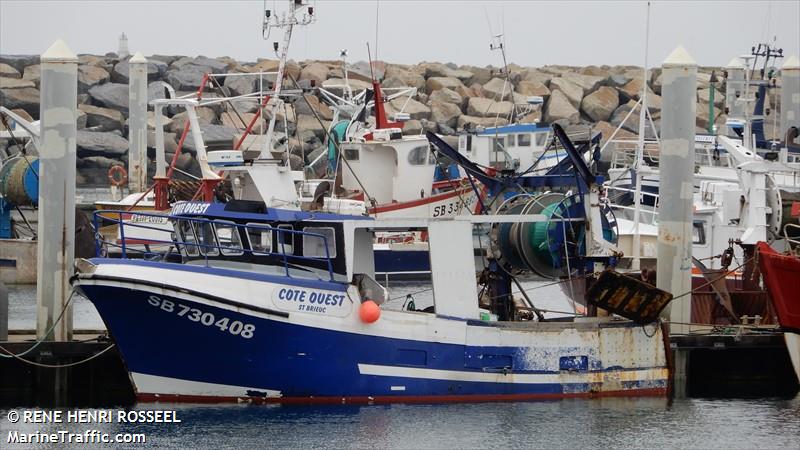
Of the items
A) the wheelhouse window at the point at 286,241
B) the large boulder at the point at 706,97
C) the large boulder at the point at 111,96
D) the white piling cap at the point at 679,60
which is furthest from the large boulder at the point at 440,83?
the wheelhouse window at the point at 286,241

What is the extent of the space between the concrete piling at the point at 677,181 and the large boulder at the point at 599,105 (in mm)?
42634

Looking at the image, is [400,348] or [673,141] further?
[673,141]

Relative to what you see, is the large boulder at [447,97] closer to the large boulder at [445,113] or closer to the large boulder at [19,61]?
the large boulder at [445,113]

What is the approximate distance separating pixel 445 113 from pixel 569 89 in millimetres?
6293

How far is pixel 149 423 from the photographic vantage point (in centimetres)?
2077

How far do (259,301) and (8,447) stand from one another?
3.80 m

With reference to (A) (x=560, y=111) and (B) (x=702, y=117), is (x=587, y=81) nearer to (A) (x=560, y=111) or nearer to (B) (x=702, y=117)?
(B) (x=702, y=117)

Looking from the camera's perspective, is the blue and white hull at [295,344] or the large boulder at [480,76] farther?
the large boulder at [480,76]

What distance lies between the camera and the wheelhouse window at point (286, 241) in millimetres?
21812

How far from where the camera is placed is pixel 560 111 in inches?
2539

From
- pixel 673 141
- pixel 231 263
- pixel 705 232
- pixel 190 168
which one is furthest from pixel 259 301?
pixel 190 168

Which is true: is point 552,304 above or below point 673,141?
below

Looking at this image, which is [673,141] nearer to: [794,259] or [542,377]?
[794,259]

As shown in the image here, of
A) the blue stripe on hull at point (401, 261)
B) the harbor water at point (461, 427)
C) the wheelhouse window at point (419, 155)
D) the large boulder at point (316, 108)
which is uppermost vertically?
the large boulder at point (316, 108)
